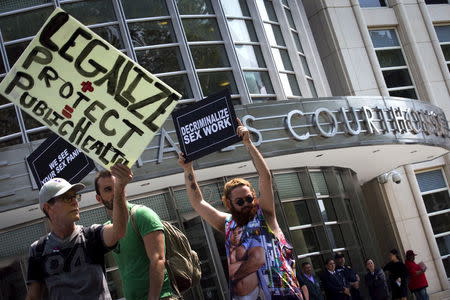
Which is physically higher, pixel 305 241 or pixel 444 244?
pixel 305 241

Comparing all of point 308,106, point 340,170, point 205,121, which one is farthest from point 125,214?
point 340,170

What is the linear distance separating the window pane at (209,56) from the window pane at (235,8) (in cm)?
90

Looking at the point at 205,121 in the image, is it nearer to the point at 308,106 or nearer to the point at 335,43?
the point at 308,106

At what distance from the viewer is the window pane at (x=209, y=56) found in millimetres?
19297

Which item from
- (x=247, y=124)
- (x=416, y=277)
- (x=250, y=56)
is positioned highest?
(x=250, y=56)

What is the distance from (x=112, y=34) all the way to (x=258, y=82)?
3.40 metres

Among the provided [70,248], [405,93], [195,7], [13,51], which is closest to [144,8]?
[195,7]

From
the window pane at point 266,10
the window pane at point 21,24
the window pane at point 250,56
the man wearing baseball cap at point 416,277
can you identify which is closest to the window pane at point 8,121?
the window pane at point 21,24

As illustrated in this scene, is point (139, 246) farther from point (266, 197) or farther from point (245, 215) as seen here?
point (266, 197)

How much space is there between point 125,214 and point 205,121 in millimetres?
4832

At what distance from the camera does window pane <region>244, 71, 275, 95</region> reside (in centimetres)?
1981

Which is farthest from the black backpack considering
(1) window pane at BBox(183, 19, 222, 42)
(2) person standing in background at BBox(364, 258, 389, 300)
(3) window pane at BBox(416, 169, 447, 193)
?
(3) window pane at BBox(416, 169, 447, 193)

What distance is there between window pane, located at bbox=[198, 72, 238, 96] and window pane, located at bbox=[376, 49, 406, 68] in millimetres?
10404

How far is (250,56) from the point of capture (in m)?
20.2
